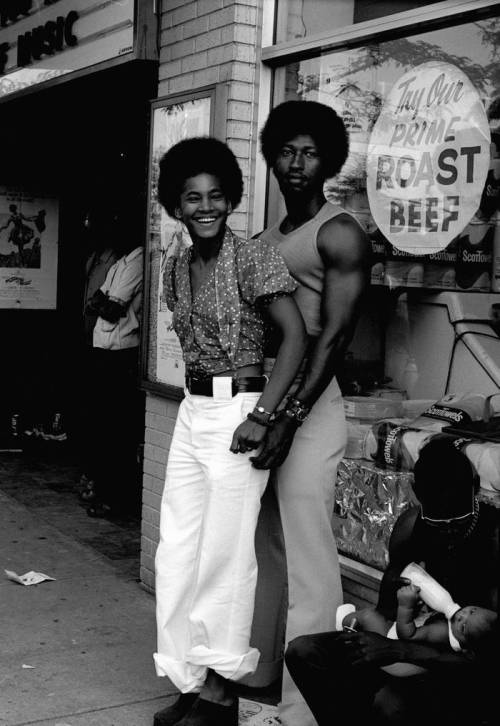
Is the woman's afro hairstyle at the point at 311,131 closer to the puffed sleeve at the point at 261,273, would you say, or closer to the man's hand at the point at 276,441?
the puffed sleeve at the point at 261,273

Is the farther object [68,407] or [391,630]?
[68,407]

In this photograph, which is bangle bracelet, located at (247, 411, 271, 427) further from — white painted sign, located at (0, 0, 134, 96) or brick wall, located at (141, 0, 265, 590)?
white painted sign, located at (0, 0, 134, 96)

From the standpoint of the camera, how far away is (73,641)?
4.71 meters

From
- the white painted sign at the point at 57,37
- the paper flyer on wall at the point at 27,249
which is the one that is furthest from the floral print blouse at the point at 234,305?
the paper flyer on wall at the point at 27,249

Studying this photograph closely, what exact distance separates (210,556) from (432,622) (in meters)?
0.87

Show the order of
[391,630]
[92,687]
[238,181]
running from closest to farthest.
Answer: [391,630]
[238,181]
[92,687]

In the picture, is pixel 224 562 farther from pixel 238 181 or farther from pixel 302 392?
pixel 238 181

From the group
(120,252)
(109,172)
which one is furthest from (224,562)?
(109,172)

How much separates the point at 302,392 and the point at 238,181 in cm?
80

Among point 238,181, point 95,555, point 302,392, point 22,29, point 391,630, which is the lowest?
point 95,555

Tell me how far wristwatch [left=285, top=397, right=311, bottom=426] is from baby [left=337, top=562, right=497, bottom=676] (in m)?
0.64

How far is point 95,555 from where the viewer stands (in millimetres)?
6086

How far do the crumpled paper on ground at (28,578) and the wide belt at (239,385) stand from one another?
7.35ft

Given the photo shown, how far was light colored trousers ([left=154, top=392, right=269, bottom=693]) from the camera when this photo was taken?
11.8 feet
